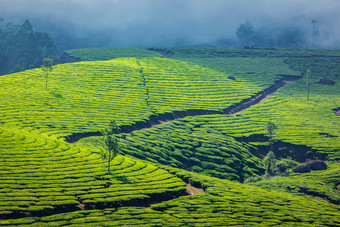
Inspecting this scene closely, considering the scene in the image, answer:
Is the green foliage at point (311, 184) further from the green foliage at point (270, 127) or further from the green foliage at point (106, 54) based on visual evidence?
the green foliage at point (106, 54)

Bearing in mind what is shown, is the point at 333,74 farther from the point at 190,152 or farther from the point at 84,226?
the point at 84,226

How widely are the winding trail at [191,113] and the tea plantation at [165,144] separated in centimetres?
29

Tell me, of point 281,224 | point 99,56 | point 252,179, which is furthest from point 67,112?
point 99,56

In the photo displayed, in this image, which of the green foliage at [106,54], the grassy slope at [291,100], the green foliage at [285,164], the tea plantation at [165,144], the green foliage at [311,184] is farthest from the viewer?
the green foliage at [106,54]

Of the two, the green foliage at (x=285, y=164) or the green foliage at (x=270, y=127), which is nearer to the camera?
the green foliage at (x=285, y=164)

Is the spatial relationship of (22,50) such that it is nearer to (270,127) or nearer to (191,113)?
(191,113)

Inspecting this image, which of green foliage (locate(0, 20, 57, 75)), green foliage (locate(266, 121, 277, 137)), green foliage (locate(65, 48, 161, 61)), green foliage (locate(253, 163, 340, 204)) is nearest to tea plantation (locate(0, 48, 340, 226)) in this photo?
green foliage (locate(253, 163, 340, 204))

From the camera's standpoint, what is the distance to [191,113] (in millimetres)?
100438

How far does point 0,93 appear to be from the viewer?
90.6m

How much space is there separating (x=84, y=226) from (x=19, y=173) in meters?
15.6

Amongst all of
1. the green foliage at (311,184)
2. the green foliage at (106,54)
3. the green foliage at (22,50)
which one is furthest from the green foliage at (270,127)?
the green foliage at (22,50)

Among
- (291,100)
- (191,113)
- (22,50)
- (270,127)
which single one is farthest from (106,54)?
(270,127)

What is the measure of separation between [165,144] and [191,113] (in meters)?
25.7

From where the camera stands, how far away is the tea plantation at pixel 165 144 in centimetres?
4650
